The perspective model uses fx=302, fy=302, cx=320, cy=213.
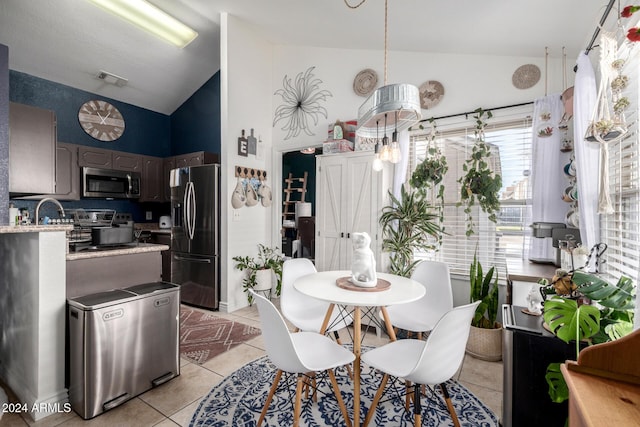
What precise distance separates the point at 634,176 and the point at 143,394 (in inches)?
130

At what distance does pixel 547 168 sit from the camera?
256 centimetres

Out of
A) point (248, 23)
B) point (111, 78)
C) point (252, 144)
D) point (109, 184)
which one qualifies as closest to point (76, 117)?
point (111, 78)

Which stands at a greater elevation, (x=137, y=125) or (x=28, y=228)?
(x=137, y=125)

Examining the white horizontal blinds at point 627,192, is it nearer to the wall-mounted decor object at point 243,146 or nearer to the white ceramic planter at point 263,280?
the white ceramic planter at point 263,280

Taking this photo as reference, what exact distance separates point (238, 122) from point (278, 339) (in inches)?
120

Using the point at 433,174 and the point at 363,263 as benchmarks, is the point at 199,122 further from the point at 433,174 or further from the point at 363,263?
the point at 363,263

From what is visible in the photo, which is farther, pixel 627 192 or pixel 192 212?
pixel 192 212

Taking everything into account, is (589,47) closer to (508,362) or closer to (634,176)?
(634,176)

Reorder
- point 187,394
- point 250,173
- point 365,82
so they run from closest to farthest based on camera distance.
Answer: point 187,394 < point 365,82 < point 250,173

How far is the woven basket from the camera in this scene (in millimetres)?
2508

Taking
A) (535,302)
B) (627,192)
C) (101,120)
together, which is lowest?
(535,302)

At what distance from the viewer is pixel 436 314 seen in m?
2.18

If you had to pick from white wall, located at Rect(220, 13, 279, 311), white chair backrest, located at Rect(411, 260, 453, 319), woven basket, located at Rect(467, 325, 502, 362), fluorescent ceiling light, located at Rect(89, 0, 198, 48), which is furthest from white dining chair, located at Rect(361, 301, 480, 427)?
fluorescent ceiling light, located at Rect(89, 0, 198, 48)

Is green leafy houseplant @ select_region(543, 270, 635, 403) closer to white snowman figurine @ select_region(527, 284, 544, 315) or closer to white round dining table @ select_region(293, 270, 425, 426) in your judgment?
white snowman figurine @ select_region(527, 284, 544, 315)
